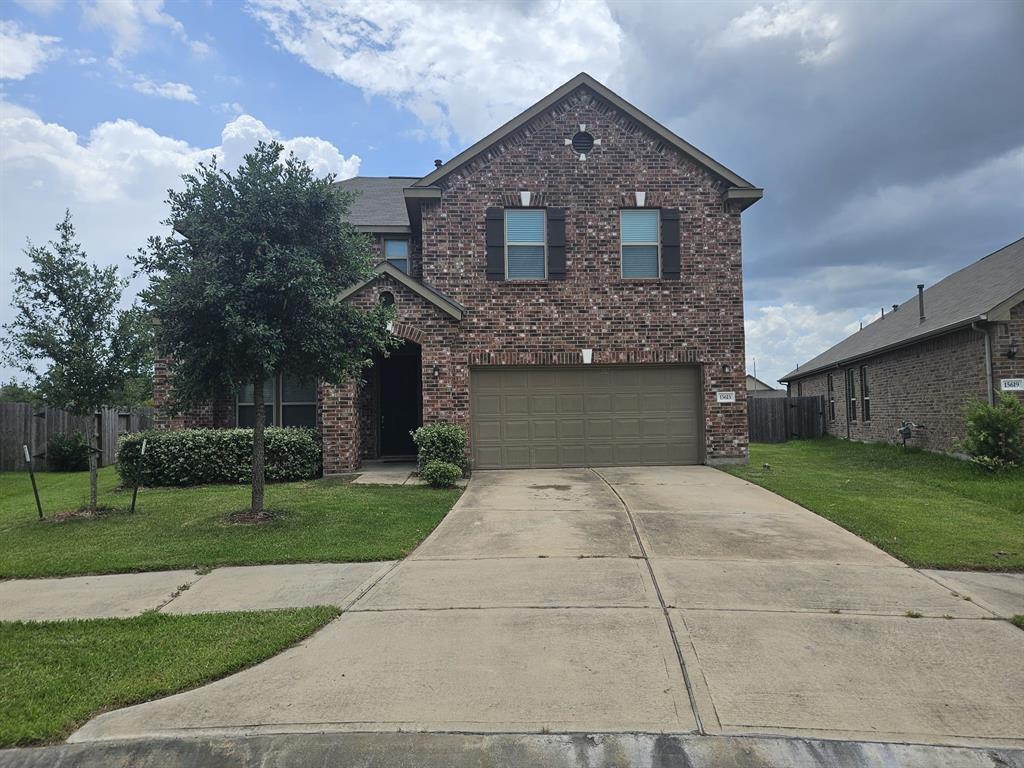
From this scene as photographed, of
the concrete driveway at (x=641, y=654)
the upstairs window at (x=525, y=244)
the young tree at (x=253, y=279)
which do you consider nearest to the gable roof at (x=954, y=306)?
the upstairs window at (x=525, y=244)

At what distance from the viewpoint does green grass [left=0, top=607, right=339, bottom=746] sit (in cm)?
367

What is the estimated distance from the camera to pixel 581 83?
47.1 ft

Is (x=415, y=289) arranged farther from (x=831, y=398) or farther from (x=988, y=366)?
(x=831, y=398)

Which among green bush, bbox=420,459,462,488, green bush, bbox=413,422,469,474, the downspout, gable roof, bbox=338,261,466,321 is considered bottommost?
green bush, bbox=420,459,462,488

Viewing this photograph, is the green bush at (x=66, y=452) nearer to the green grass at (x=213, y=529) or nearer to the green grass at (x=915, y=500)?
the green grass at (x=213, y=529)

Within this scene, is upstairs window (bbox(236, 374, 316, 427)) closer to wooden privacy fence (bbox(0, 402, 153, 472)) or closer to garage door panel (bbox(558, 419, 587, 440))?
wooden privacy fence (bbox(0, 402, 153, 472))

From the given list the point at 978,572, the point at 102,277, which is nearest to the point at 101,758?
the point at 978,572

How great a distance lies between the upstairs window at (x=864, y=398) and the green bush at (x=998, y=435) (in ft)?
25.4

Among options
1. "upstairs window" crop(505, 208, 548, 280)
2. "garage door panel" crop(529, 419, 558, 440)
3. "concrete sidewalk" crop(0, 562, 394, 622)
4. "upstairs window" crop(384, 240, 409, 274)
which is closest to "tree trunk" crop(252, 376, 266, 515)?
"concrete sidewalk" crop(0, 562, 394, 622)

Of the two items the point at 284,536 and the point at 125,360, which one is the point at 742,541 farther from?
the point at 125,360

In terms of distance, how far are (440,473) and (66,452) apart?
1256 cm

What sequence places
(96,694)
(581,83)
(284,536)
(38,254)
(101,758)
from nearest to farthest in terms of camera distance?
(101,758), (96,694), (284,536), (38,254), (581,83)

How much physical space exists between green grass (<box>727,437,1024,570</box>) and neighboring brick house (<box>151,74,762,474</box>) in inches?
94.6

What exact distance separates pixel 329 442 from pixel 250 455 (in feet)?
4.90
